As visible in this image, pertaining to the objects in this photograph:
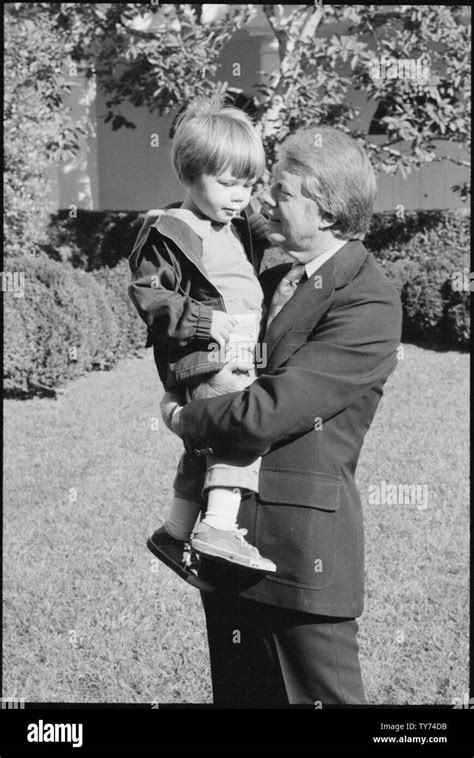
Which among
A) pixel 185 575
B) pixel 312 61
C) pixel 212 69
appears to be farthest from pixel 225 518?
pixel 312 61

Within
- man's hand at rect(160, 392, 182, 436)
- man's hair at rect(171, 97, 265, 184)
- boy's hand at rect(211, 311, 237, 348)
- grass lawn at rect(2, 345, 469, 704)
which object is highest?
man's hair at rect(171, 97, 265, 184)

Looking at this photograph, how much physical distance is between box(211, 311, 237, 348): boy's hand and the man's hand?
0.21m

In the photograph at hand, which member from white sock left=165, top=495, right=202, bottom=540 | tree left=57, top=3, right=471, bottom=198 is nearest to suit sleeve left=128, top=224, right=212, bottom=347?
white sock left=165, top=495, right=202, bottom=540

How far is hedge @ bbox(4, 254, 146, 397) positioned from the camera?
795cm

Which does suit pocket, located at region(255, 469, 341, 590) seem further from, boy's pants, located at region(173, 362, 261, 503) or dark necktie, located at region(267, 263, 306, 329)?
dark necktie, located at region(267, 263, 306, 329)

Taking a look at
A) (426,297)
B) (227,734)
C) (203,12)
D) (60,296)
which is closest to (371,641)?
(227,734)

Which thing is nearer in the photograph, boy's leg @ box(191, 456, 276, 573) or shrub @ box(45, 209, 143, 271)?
boy's leg @ box(191, 456, 276, 573)

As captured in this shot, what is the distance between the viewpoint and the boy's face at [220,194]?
90.8 inches

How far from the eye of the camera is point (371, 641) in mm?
4117

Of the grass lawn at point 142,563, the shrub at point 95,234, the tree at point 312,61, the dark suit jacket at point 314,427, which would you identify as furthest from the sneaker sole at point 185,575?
the shrub at point 95,234

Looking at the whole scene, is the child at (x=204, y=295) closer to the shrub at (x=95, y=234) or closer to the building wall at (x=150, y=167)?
the building wall at (x=150, y=167)

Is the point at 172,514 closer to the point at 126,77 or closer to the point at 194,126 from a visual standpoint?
the point at 194,126

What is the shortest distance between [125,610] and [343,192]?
291 centimetres

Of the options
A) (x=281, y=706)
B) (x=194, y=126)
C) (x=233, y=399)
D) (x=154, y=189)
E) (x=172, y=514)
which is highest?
(x=154, y=189)
